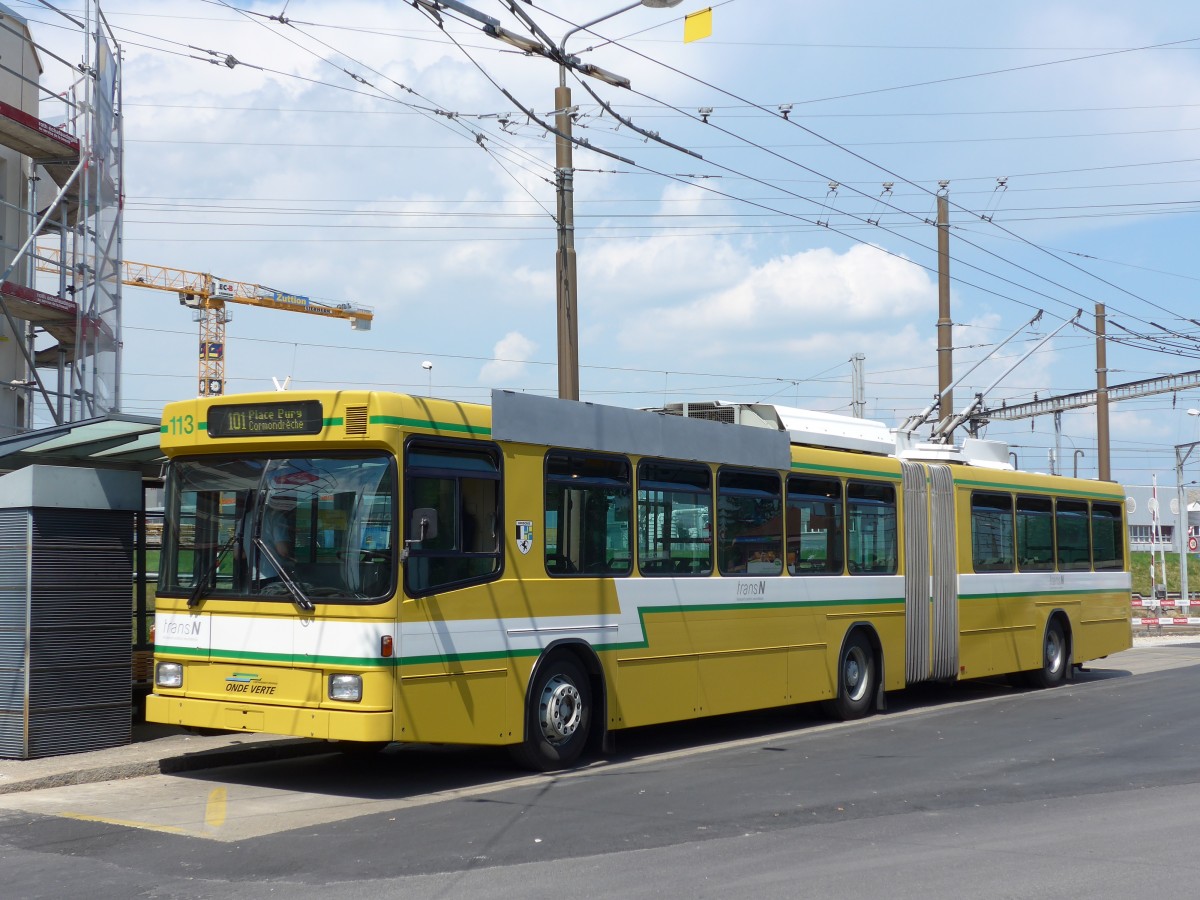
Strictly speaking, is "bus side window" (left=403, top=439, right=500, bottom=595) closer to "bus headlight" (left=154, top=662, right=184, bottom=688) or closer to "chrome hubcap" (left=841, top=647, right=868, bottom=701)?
"bus headlight" (left=154, top=662, right=184, bottom=688)

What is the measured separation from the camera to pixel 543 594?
11094 millimetres

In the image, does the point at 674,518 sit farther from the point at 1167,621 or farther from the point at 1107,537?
the point at 1167,621

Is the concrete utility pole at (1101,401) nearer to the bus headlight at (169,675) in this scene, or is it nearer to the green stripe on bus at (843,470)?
the green stripe on bus at (843,470)

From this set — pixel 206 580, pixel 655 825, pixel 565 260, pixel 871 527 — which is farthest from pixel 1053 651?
pixel 206 580

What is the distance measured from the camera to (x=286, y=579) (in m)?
10.0

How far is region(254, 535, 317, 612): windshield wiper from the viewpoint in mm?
9891

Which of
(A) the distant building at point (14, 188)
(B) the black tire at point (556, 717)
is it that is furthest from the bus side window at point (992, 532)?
(A) the distant building at point (14, 188)

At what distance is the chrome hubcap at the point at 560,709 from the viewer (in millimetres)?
11102

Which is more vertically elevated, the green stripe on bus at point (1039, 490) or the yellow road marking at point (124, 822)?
the green stripe on bus at point (1039, 490)

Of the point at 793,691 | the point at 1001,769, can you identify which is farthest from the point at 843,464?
the point at 1001,769

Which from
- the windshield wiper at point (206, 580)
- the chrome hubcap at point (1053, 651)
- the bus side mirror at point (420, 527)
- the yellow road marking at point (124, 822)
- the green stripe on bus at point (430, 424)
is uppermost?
the green stripe on bus at point (430, 424)

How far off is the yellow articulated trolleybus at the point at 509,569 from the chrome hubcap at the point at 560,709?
2 centimetres

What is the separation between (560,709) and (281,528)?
277 centimetres

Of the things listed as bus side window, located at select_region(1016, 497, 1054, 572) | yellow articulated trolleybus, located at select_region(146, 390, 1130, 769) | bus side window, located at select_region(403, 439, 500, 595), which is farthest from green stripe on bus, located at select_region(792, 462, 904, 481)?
bus side window, located at select_region(403, 439, 500, 595)
